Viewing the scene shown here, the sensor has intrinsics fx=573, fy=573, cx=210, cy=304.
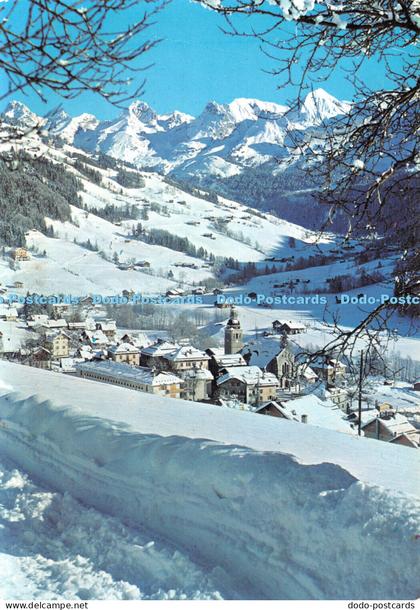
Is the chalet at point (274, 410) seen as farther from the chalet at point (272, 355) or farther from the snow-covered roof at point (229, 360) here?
the snow-covered roof at point (229, 360)

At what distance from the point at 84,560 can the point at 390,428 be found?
7.19 meters

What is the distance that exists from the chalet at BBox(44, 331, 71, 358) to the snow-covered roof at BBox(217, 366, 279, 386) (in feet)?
10.9

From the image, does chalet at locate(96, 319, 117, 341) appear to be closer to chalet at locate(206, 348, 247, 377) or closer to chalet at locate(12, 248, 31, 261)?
chalet at locate(206, 348, 247, 377)

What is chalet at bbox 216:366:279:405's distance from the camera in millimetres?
10289

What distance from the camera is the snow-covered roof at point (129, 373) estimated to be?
9.05 metres

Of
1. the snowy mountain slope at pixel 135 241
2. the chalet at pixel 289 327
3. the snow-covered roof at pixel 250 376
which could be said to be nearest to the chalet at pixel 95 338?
the snow-covered roof at pixel 250 376

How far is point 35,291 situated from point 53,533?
637 inches

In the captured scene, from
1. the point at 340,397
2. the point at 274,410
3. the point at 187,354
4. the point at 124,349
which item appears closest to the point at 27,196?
the point at 124,349

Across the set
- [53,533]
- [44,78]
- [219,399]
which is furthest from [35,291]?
[44,78]

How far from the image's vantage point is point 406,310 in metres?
3.46

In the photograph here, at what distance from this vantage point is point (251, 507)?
2.93m

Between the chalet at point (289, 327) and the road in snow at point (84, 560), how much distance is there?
6966 millimetres

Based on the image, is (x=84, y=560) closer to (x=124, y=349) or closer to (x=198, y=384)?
(x=198, y=384)

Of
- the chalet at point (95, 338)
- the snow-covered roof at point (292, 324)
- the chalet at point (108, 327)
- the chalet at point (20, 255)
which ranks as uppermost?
the chalet at point (20, 255)
